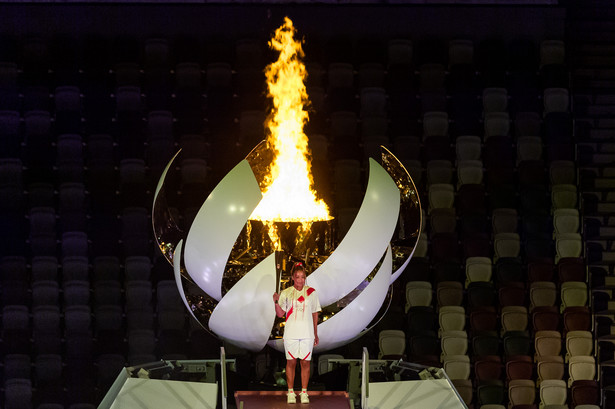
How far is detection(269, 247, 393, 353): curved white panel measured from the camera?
8445mm

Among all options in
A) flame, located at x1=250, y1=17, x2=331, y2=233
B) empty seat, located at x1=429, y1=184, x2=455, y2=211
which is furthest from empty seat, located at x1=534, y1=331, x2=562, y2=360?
flame, located at x1=250, y1=17, x2=331, y2=233

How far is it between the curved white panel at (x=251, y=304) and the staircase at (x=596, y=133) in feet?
14.1

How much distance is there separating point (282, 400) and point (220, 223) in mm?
1516

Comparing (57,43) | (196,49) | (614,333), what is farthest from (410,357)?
(57,43)

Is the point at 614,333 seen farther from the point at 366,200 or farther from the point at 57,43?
the point at 57,43

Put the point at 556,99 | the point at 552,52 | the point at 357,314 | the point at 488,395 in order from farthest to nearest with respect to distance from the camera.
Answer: the point at 552,52 < the point at 556,99 < the point at 488,395 < the point at 357,314

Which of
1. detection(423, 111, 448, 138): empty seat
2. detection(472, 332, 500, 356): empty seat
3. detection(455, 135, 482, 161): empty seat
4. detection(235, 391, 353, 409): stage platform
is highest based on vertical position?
detection(423, 111, 448, 138): empty seat

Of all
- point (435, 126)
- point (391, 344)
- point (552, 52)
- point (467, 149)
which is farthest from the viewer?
point (552, 52)

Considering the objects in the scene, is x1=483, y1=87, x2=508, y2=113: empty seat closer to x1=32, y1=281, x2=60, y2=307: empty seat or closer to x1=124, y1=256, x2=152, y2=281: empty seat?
x1=124, y1=256, x2=152, y2=281: empty seat

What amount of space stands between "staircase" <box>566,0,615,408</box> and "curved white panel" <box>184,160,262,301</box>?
182 inches

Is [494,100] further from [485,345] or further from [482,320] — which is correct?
[485,345]

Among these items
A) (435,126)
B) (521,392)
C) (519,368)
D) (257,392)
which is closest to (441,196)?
(435,126)

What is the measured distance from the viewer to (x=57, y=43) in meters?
11.5

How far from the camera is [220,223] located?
8039 millimetres
